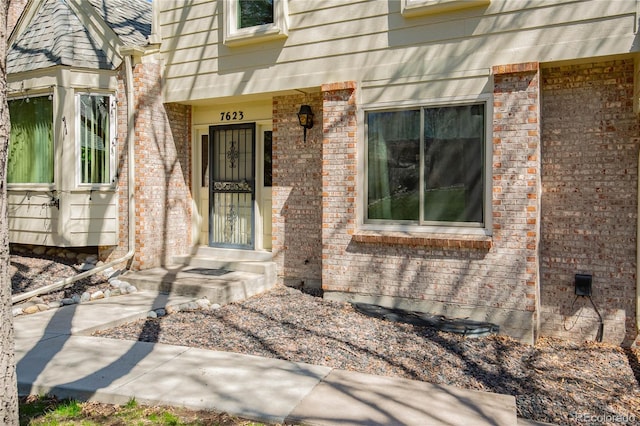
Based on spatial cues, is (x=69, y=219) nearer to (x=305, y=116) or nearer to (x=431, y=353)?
(x=305, y=116)

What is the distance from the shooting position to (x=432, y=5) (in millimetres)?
6258

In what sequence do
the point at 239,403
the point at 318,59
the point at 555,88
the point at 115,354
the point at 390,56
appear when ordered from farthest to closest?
1. the point at 318,59
2. the point at 390,56
3. the point at 555,88
4. the point at 115,354
5. the point at 239,403

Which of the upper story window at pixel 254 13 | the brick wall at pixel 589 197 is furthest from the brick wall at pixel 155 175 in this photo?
the brick wall at pixel 589 197

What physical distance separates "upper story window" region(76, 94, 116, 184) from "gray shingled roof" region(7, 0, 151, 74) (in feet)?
1.97

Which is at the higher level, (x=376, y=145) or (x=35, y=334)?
(x=376, y=145)

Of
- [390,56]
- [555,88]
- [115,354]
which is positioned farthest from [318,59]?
[115,354]

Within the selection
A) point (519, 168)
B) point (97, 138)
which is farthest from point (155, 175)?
point (519, 168)

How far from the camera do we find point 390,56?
6672 millimetres

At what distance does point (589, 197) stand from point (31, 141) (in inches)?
337

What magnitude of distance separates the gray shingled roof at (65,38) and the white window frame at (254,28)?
6.07ft

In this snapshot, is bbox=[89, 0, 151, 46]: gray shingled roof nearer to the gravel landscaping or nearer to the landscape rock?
the landscape rock

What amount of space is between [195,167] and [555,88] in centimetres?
583

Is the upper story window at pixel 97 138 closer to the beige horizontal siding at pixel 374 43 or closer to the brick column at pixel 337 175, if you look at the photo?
the beige horizontal siding at pixel 374 43

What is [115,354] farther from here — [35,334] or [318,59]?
[318,59]
